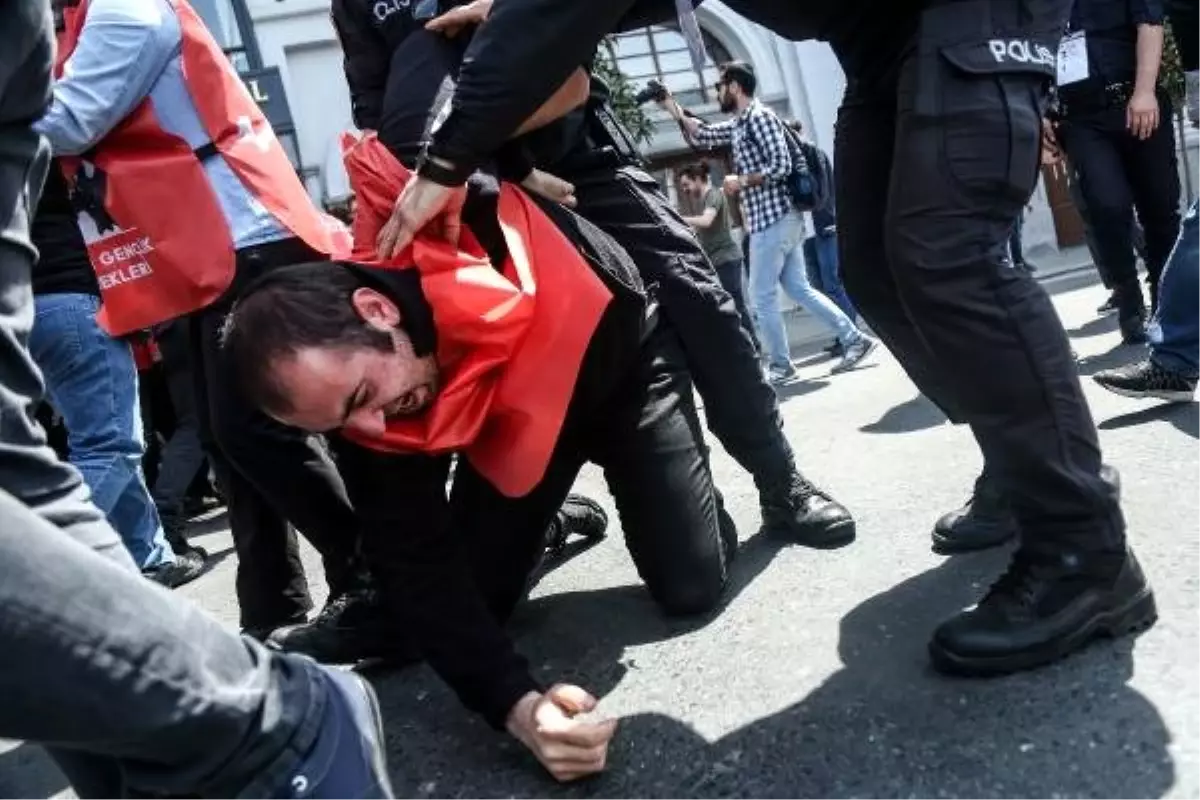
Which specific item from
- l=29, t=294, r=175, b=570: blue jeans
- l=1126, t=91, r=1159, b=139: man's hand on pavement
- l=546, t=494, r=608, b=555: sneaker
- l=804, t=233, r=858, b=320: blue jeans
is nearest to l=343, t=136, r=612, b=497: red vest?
l=546, t=494, r=608, b=555: sneaker

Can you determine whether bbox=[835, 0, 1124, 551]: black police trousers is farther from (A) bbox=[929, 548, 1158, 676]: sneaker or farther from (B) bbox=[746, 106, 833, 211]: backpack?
(B) bbox=[746, 106, 833, 211]: backpack

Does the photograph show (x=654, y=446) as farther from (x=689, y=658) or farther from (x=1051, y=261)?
(x=1051, y=261)

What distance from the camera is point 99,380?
3012 mm

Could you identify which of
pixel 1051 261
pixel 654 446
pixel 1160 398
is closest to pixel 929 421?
pixel 1160 398

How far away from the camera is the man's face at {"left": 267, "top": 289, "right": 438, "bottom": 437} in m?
1.46

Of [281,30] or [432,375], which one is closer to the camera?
[432,375]

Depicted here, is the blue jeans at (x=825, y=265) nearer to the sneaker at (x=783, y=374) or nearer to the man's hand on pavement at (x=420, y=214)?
the sneaker at (x=783, y=374)

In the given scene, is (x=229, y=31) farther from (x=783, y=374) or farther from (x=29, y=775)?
(x=29, y=775)

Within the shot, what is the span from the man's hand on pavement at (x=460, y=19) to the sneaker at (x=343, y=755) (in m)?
1.27

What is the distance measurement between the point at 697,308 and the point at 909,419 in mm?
1446

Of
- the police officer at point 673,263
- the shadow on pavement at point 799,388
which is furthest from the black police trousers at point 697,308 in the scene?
the shadow on pavement at point 799,388

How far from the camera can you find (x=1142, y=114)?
3.67m

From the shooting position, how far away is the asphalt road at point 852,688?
1.37 m

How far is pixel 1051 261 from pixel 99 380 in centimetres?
1310
